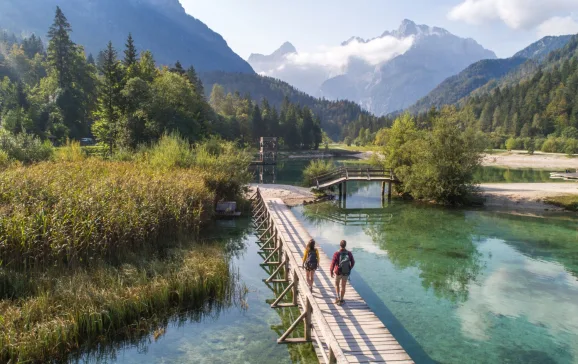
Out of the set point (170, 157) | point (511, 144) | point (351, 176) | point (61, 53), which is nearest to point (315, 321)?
point (170, 157)

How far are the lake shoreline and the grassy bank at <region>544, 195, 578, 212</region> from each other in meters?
0.42

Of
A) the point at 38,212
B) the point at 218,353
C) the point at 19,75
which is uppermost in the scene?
the point at 19,75

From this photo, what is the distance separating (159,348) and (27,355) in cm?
360

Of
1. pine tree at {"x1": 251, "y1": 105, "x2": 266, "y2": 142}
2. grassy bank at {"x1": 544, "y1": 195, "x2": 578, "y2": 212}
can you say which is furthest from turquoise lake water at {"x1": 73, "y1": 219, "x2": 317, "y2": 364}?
pine tree at {"x1": 251, "y1": 105, "x2": 266, "y2": 142}

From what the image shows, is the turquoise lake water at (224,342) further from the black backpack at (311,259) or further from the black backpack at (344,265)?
the black backpack at (344,265)

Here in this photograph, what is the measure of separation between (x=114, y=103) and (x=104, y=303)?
41.4 meters

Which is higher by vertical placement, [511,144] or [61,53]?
[61,53]

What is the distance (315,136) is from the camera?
5251 inches

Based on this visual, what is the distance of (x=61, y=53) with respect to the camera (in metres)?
71.1

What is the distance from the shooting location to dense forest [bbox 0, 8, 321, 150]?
46844mm

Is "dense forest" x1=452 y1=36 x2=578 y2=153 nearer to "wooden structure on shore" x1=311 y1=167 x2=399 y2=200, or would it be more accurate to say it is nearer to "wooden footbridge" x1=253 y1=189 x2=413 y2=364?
"wooden structure on shore" x1=311 y1=167 x2=399 y2=200

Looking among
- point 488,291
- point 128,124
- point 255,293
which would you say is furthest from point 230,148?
point 488,291

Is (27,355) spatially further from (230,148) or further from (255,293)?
(230,148)

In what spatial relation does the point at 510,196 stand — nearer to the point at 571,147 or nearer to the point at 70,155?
the point at 70,155
